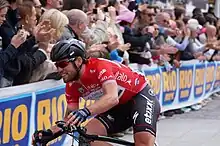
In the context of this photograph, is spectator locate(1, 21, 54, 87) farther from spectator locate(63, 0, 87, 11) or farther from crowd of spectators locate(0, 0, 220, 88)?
spectator locate(63, 0, 87, 11)

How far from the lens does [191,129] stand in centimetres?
1088

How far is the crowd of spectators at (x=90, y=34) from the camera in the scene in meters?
7.10

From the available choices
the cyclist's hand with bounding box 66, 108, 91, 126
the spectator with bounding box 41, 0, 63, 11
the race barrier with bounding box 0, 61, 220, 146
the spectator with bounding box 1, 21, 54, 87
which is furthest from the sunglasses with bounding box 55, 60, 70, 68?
the spectator with bounding box 41, 0, 63, 11

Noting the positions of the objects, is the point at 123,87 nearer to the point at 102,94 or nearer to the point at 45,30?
the point at 102,94

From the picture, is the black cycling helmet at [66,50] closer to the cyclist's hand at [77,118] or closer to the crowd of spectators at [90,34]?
the cyclist's hand at [77,118]

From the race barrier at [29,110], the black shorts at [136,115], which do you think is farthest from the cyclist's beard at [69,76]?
the race barrier at [29,110]

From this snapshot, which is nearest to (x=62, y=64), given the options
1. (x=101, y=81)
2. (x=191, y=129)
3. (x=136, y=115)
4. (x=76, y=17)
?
(x=101, y=81)

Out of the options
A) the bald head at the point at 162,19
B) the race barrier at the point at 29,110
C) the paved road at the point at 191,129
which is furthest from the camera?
the bald head at the point at 162,19

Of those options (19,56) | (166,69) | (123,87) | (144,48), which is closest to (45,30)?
(19,56)

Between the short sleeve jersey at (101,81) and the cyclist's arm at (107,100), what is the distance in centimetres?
4

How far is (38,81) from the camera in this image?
755 cm

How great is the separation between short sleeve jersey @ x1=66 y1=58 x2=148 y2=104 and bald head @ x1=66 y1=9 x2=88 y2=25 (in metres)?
2.77

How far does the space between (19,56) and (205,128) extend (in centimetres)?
498

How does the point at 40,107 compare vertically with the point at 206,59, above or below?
above
